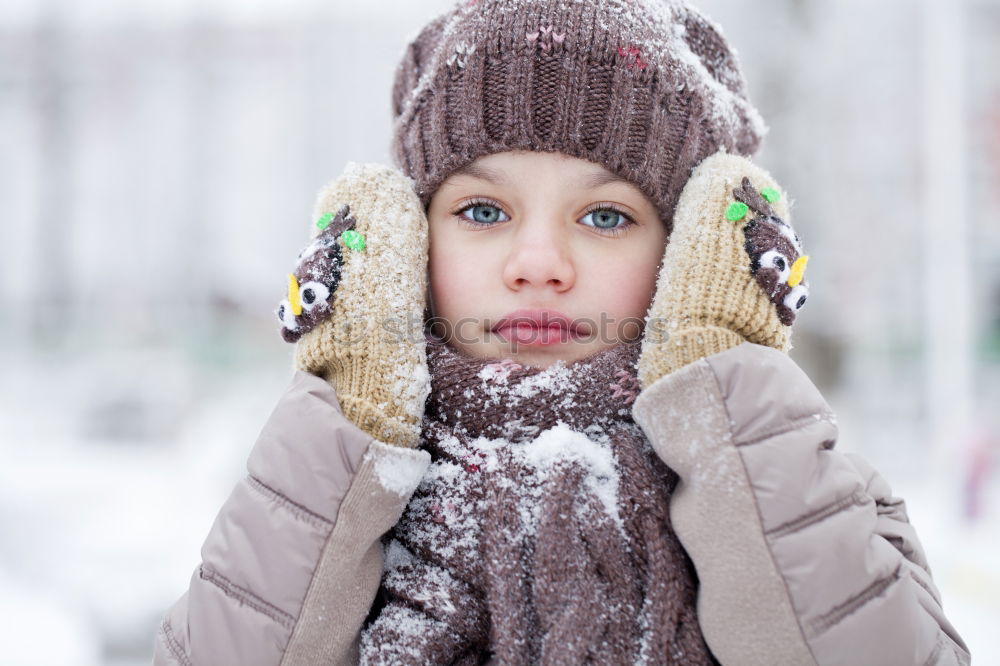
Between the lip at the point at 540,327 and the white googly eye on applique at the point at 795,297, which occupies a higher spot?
the white googly eye on applique at the point at 795,297

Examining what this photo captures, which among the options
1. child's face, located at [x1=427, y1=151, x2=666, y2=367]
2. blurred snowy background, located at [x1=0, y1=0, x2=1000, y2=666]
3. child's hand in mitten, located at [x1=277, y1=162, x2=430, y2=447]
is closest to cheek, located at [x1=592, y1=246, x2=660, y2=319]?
child's face, located at [x1=427, y1=151, x2=666, y2=367]

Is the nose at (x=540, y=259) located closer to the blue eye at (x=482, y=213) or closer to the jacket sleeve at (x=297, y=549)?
the blue eye at (x=482, y=213)

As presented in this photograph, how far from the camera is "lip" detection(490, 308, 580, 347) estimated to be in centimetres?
139

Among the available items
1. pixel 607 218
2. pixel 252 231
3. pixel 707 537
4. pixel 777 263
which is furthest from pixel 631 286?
pixel 252 231

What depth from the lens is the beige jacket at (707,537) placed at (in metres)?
1.10

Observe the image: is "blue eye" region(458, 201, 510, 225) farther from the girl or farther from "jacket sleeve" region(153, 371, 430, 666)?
"jacket sleeve" region(153, 371, 430, 666)

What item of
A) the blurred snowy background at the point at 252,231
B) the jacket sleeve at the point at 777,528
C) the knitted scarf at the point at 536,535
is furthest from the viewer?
the blurred snowy background at the point at 252,231

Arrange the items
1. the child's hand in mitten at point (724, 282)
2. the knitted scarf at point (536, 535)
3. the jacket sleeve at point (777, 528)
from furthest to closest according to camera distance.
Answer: the child's hand in mitten at point (724, 282), the knitted scarf at point (536, 535), the jacket sleeve at point (777, 528)

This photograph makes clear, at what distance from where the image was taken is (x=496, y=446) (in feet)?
4.49

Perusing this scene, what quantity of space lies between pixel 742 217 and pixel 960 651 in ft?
2.79

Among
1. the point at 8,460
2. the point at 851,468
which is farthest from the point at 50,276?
the point at 851,468

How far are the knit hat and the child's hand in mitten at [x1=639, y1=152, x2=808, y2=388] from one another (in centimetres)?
15

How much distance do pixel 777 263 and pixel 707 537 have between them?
51 centimetres

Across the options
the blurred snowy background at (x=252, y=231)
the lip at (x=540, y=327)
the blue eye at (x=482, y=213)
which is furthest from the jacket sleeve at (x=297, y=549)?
Result: the blurred snowy background at (x=252, y=231)
